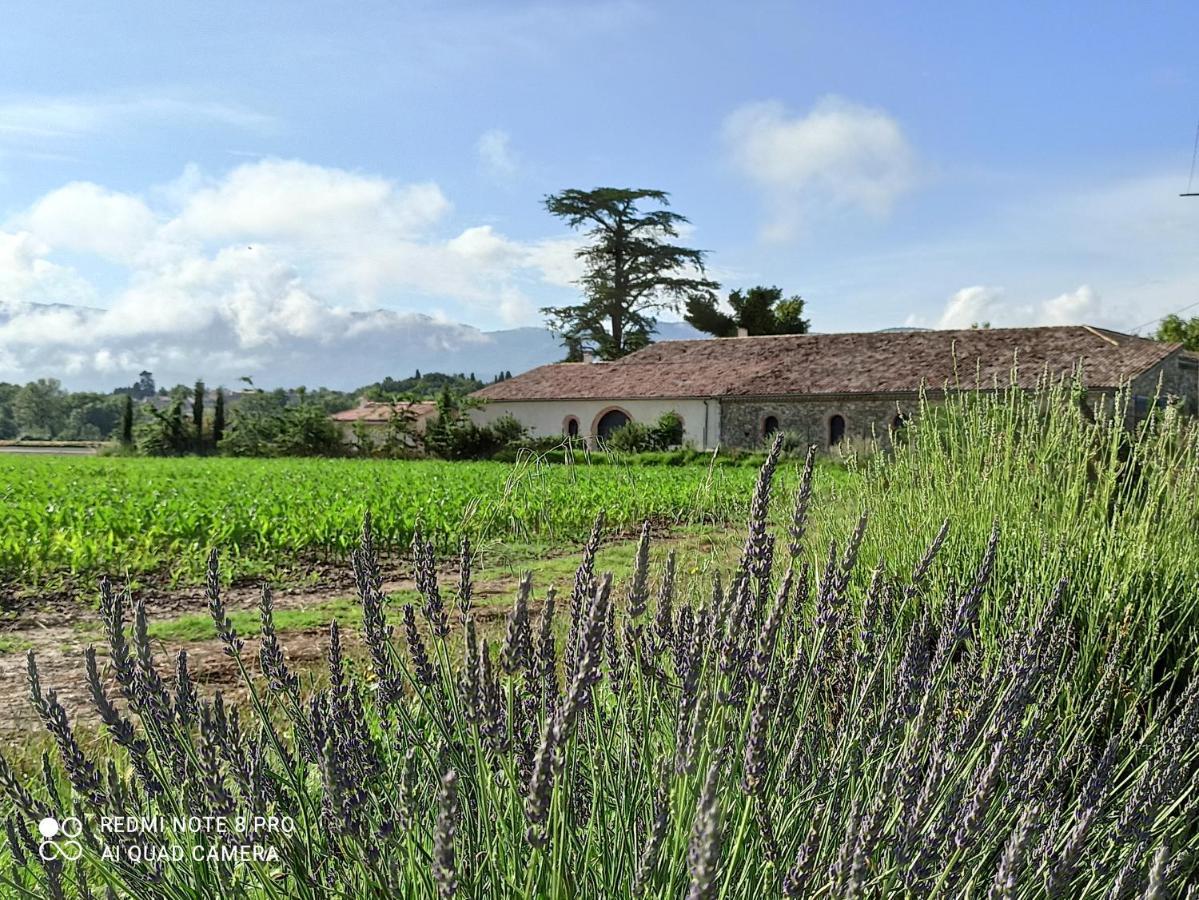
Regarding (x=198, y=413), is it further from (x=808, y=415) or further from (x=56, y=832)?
(x=56, y=832)

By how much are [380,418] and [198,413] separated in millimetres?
10957

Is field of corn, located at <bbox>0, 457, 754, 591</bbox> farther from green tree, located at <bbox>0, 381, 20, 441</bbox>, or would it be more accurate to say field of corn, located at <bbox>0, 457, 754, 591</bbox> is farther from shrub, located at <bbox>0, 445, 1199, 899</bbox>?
green tree, located at <bbox>0, 381, 20, 441</bbox>

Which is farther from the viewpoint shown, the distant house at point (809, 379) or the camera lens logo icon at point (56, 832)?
the distant house at point (809, 379)

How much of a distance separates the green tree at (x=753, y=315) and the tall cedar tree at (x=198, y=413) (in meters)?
25.1

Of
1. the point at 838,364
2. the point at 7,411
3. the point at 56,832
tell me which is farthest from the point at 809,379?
the point at 7,411

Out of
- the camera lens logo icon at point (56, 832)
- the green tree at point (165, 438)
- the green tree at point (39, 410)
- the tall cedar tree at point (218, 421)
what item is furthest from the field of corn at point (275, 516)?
the green tree at point (39, 410)

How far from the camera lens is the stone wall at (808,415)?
98.1 feet

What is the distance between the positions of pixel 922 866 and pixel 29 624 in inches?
302

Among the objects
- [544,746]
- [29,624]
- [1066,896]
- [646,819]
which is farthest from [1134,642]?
[29,624]

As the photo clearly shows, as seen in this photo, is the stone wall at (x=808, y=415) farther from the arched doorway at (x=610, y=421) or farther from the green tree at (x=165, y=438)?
the green tree at (x=165, y=438)

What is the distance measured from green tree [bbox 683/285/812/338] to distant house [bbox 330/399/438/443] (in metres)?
15.6

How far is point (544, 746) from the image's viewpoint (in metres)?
1.16

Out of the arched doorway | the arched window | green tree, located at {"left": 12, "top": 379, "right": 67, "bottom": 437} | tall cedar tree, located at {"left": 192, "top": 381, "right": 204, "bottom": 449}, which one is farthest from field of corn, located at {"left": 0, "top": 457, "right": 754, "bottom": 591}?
green tree, located at {"left": 12, "top": 379, "right": 67, "bottom": 437}

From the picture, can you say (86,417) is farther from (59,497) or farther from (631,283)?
(59,497)
